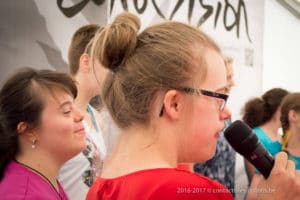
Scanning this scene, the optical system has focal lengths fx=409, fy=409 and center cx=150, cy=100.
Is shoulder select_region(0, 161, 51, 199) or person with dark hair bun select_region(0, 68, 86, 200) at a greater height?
person with dark hair bun select_region(0, 68, 86, 200)

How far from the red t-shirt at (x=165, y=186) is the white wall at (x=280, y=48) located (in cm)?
280

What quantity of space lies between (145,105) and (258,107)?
1.98 metres

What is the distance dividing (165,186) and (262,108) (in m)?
2.09

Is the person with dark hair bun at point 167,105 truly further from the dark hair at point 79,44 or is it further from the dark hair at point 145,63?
the dark hair at point 79,44

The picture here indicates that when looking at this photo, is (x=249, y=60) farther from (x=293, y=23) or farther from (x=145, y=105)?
(x=145, y=105)

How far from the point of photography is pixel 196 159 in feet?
2.53

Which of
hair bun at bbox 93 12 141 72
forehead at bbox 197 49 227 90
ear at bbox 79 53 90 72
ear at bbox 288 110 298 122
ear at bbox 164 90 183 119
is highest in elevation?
hair bun at bbox 93 12 141 72

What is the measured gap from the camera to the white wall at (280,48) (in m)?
3.38

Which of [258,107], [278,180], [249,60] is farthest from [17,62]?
[249,60]

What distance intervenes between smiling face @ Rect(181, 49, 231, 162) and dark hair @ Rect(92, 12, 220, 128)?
0.07 ft

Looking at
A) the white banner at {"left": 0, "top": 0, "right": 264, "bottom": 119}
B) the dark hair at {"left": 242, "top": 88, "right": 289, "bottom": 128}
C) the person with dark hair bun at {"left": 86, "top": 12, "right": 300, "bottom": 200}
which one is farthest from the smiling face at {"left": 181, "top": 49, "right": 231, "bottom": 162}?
the dark hair at {"left": 242, "top": 88, "right": 289, "bottom": 128}

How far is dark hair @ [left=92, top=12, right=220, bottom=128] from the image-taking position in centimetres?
73

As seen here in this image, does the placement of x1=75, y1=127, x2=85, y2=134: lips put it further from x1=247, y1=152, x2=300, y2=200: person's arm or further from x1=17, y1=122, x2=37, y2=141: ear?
x1=247, y1=152, x2=300, y2=200: person's arm

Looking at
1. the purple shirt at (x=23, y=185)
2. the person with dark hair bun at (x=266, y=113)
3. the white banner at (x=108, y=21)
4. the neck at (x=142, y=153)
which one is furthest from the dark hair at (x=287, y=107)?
the neck at (x=142, y=153)
